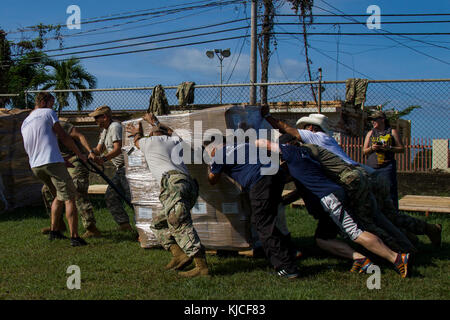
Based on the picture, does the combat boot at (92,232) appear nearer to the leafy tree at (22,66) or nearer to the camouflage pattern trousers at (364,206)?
the camouflage pattern trousers at (364,206)

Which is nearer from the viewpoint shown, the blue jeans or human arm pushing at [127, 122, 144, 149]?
human arm pushing at [127, 122, 144, 149]

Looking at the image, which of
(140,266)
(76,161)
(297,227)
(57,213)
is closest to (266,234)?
(140,266)

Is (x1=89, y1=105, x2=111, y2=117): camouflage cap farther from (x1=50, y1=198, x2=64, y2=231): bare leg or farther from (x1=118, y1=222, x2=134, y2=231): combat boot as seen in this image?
(x1=118, y1=222, x2=134, y2=231): combat boot

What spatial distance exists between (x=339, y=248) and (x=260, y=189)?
1044mm

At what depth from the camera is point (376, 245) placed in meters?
4.42

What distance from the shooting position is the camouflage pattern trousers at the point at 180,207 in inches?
178

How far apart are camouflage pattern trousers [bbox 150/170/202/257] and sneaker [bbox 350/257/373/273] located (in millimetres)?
1542

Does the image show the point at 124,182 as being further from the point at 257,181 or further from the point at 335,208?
the point at 335,208

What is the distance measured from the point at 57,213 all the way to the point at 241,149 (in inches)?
115

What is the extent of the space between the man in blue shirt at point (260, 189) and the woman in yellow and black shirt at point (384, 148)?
1.97 m

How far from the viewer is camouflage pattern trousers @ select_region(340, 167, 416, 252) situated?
4730mm

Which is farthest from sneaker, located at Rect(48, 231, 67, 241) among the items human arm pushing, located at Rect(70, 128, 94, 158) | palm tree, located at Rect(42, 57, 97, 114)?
palm tree, located at Rect(42, 57, 97, 114)

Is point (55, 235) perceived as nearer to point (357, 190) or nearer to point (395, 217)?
point (357, 190)
